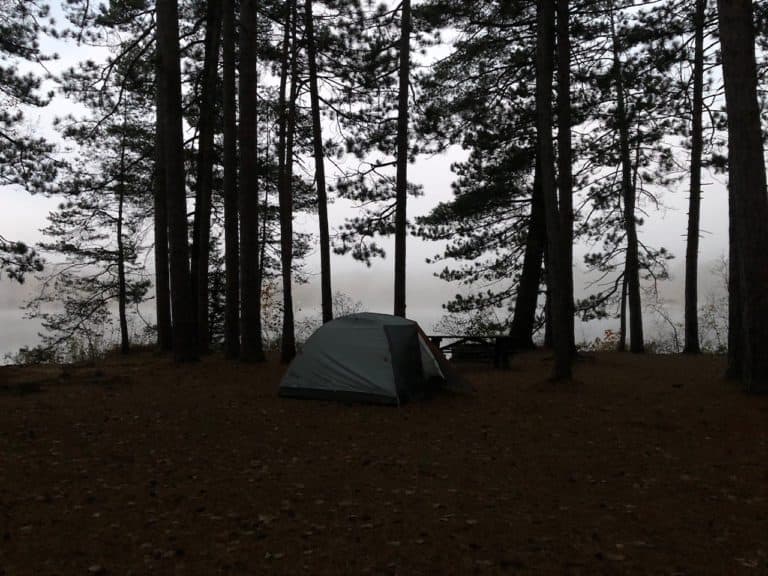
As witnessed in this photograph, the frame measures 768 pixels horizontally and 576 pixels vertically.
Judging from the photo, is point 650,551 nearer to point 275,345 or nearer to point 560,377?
point 560,377

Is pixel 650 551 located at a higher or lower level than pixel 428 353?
lower

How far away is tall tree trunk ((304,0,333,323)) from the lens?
14.2 m

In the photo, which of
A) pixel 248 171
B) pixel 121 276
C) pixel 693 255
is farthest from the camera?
pixel 121 276

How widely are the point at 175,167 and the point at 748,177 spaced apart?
10.9 metres

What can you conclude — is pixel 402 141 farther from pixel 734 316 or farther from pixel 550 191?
pixel 734 316

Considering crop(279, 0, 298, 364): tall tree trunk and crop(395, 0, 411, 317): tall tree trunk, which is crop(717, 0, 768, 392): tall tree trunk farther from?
crop(279, 0, 298, 364): tall tree trunk

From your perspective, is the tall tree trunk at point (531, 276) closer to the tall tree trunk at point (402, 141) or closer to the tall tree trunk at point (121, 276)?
the tall tree trunk at point (402, 141)

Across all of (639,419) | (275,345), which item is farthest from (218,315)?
(639,419)

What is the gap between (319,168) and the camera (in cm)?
1462

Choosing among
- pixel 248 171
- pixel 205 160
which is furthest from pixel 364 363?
pixel 205 160

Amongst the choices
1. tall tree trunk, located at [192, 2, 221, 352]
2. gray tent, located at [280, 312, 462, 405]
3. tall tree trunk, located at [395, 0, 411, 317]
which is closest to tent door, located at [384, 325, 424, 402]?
gray tent, located at [280, 312, 462, 405]

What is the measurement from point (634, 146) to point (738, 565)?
43.8ft

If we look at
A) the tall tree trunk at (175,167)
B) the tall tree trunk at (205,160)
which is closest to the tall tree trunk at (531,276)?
the tall tree trunk at (205,160)

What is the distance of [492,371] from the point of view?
13.2 meters
